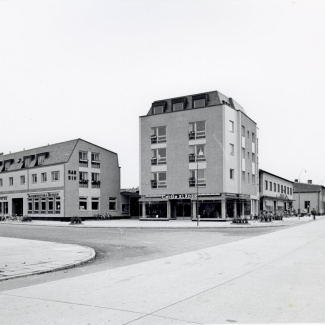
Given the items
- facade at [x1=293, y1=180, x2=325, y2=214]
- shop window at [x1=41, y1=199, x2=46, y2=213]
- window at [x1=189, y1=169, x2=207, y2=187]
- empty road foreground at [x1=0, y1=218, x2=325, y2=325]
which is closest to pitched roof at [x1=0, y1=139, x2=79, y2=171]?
shop window at [x1=41, y1=199, x2=46, y2=213]

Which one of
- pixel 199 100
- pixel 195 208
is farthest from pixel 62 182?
pixel 199 100

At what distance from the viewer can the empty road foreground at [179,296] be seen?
6.09 meters

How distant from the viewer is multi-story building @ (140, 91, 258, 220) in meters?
47.7

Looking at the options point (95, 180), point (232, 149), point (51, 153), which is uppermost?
point (51, 153)

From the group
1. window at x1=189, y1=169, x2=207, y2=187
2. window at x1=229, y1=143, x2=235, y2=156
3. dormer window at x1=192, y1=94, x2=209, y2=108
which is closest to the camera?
window at x1=189, y1=169, x2=207, y2=187

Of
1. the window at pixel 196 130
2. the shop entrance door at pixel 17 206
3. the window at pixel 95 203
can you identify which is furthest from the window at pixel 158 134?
the shop entrance door at pixel 17 206

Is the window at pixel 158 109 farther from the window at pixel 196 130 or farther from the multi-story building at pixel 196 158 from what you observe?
the window at pixel 196 130

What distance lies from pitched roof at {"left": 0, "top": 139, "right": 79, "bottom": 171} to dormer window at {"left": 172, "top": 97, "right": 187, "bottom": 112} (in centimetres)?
1329

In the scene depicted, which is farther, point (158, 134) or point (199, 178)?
point (158, 134)

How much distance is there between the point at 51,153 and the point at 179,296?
166ft

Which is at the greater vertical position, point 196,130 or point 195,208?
point 196,130

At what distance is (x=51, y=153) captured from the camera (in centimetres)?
5572

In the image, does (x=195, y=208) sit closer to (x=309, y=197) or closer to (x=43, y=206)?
(x=43, y=206)

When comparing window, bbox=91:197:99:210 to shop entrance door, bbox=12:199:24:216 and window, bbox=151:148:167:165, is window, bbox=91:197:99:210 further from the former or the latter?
shop entrance door, bbox=12:199:24:216
